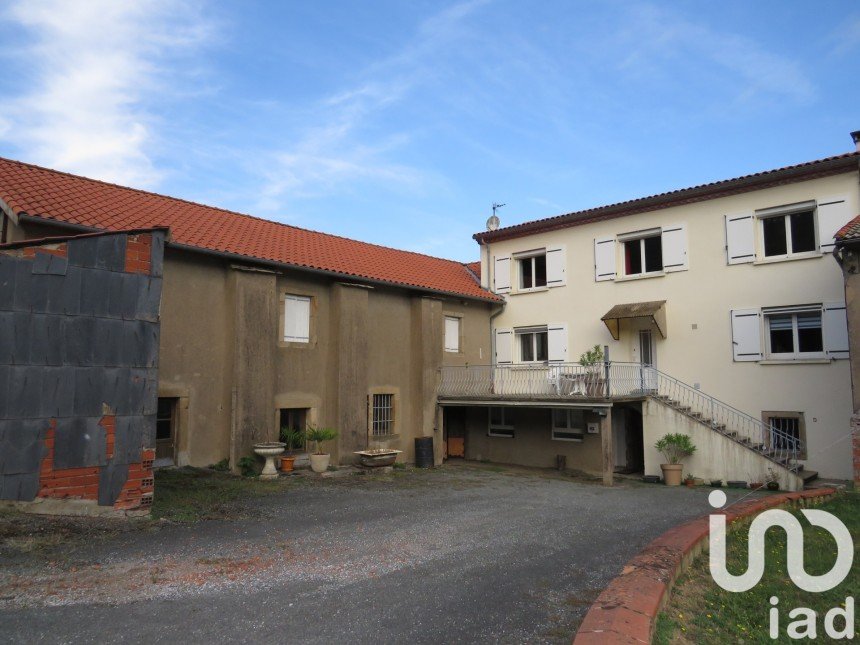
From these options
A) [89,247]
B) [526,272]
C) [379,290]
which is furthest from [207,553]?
[526,272]

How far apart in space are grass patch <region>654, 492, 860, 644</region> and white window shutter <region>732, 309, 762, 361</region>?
6910 mm

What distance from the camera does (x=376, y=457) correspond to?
14461mm

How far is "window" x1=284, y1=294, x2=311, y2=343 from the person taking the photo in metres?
14.4

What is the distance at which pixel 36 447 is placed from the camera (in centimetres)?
727

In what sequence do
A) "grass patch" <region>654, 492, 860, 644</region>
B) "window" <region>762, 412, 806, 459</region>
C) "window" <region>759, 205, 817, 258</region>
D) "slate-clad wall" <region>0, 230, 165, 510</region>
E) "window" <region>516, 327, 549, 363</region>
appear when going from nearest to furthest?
"grass patch" <region>654, 492, 860, 644</region>
"slate-clad wall" <region>0, 230, 165, 510</region>
"window" <region>762, 412, 806, 459</region>
"window" <region>759, 205, 817, 258</region>
"window" <region>516, 327, 549, 363</region>

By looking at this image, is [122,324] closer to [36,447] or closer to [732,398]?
[36,447]

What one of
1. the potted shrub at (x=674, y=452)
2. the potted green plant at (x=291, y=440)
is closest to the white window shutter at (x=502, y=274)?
the potted shrub at (x=674, y=452)

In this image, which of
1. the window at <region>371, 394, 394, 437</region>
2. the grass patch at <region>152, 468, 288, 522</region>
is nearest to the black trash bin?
the window at <region>371, 394, 394, 437</region>

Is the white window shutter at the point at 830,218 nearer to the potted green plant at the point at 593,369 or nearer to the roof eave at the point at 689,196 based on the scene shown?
the roof eave at the point at 689,196

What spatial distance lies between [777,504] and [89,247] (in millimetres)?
10567

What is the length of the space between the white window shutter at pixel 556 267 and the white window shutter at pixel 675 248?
9.72ft

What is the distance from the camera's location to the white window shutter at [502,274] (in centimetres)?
1933

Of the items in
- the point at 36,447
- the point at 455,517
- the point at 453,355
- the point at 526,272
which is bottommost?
the point at 455,517

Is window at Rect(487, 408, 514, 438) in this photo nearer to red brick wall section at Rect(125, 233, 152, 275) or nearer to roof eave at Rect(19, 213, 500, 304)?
roof eave at Rect(19, 213, 500, 304)
